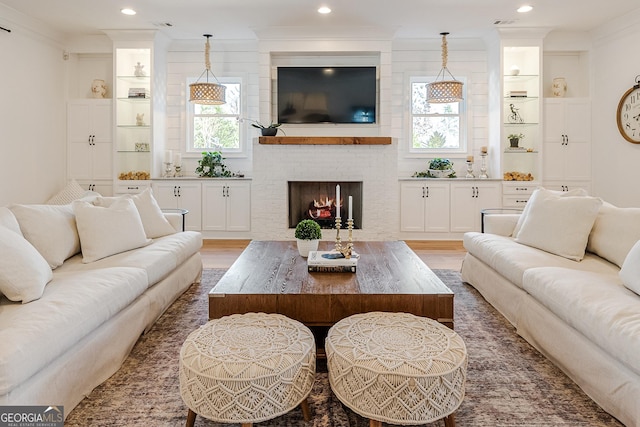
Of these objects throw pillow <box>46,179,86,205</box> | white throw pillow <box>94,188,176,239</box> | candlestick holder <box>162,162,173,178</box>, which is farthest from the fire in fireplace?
throw pillow <box>46,179,86,205</box>

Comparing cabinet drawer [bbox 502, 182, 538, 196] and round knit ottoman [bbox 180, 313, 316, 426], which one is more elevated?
cabinet drawer [bbox 502, 182, 538, 196]

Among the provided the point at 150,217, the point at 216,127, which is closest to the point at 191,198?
the point at 216,127

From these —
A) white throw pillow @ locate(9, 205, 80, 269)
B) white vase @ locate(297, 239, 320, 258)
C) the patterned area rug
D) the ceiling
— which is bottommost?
the patterned area rug

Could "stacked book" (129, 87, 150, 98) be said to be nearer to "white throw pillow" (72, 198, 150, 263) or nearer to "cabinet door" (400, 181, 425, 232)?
"white throw pillow" (72, 198, 150, 263)

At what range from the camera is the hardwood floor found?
4.61m

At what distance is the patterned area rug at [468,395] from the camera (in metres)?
1.69

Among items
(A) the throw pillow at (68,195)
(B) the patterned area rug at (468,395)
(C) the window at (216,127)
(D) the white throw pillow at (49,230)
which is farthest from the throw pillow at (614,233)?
(A) the throw pillow at (68,195)

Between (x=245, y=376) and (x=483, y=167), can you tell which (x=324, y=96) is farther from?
(x=245, y=376)

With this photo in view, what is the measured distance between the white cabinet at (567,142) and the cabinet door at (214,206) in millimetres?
4397

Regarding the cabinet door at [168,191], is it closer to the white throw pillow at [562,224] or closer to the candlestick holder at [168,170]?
the candlestick holder at [168,170]

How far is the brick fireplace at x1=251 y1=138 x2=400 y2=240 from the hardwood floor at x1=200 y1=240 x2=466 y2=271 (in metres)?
0.39

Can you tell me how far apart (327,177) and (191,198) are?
1878mm

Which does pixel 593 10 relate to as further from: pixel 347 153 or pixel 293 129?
pixel 293 129

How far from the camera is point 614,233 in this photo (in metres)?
2.71
